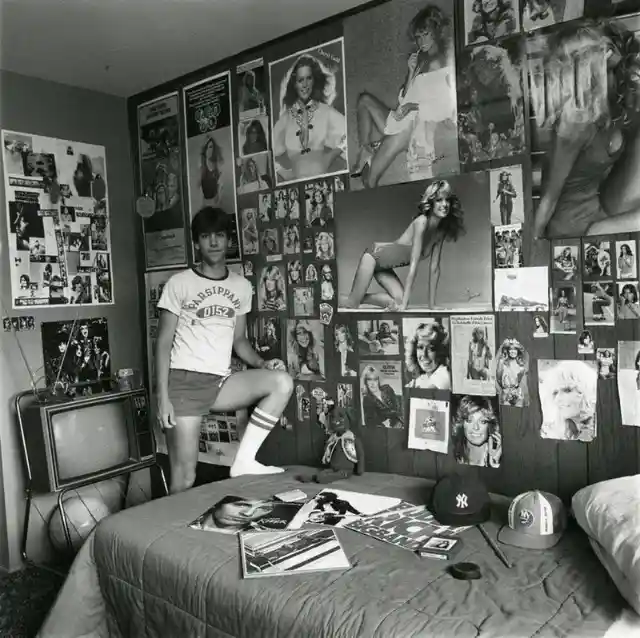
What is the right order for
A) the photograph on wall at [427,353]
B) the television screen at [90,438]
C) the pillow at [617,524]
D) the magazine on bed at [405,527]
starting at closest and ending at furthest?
the pillow at [617,524] → the magazine on bed at [405,527] → the photograph on wall at [427,353] → the television screen at [90,438]

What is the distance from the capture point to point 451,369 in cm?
230

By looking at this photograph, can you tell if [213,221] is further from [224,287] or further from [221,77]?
[221,77]

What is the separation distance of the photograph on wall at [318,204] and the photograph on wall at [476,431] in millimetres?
899

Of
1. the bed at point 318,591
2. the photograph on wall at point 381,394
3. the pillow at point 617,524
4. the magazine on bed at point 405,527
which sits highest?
the photograph on wall at point 381,394

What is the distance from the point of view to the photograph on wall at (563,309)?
202 cm

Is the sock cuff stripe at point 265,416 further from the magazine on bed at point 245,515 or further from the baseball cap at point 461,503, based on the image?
the baseball cap at point 461,503

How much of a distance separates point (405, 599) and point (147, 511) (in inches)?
40.8

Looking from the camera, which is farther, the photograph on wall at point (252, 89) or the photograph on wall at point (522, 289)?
the photograph on wall at point (252, 89)

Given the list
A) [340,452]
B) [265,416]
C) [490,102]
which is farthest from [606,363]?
[265,416]

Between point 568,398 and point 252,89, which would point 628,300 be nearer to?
point 568,398

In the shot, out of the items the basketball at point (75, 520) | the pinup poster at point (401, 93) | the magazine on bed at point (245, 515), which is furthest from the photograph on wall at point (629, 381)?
the basketball at point (75, 520)

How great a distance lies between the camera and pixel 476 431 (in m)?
2.25

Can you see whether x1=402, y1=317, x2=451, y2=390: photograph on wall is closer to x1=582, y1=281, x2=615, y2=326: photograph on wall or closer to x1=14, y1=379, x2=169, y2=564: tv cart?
x1=582, y1=281, x2=615, y2=326: photograph on wall

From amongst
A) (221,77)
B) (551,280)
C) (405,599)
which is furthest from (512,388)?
(221,77)
